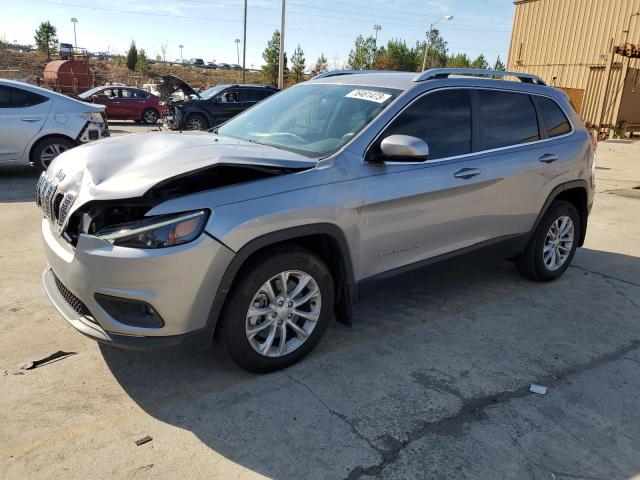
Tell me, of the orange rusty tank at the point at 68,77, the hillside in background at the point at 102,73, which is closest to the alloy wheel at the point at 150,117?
the orange rusty tank at the point at 68,77

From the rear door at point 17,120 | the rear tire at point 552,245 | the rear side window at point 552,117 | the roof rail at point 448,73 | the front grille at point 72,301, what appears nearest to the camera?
the front grille at point 72,301

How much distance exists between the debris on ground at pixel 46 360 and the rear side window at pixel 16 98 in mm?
6574

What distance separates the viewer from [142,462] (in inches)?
96.4

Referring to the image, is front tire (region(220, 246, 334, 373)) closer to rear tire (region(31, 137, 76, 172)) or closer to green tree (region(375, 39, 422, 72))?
rear tire (region(31, 137, 76, 172))

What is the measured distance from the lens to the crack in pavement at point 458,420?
248 centimetres

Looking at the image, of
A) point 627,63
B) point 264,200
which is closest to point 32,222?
point 264,200

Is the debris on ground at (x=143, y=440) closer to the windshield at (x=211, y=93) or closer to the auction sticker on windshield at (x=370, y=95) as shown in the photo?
the auction sticker on windshield at (x=370, y=95)

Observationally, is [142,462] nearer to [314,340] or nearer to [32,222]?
[314,340]

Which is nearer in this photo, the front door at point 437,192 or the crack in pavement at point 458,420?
the crack in pavement at point 458,420

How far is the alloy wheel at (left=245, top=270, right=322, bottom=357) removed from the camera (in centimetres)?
Result: 302

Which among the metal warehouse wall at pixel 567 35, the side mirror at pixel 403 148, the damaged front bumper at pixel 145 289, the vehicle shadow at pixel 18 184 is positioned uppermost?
the metal warehouse wall at pixel 567 35

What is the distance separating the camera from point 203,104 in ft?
49.8

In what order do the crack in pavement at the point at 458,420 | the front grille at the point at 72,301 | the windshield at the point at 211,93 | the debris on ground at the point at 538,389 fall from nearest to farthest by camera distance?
the crack in pavement at the point at 458,420 < the front grille at the point at 72,301 < the debris on ground at the point at 538,389 < the windshield at the point at 211,93

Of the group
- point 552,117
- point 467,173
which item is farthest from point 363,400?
point 552,117
